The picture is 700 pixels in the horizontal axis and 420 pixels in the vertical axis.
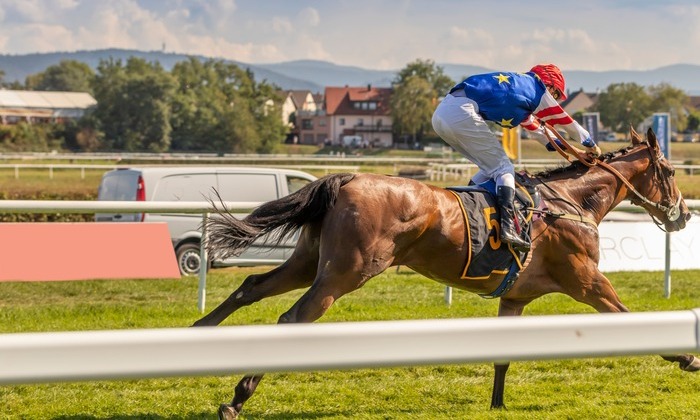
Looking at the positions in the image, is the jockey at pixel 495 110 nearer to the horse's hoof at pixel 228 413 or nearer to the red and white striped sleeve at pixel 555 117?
the red and white striped sleeve at pixel 555 117

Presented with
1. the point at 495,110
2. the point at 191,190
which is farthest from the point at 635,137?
the point at 191,190

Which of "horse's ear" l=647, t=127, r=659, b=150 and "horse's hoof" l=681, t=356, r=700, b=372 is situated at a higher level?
"horse's ear" l=647, t=127, r=659, b=150

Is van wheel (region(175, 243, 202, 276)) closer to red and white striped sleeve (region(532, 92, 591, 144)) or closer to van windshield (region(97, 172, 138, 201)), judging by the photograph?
van windshield (region(97, 172, 138, 201))

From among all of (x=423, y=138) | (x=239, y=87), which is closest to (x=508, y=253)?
(x=239, y=87)

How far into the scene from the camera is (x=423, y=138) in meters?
85.6

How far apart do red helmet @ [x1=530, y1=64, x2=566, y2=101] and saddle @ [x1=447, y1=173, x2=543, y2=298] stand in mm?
685

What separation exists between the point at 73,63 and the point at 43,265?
15222 cm

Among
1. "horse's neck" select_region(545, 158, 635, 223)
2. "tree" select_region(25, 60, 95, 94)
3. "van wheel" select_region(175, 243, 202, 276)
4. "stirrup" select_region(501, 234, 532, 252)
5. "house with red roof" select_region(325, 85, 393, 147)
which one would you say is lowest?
"van wheel" select_region(175, 243, 202, 276)

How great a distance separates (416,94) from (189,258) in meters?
69.7

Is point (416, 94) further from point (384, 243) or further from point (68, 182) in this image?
point (384, 243)

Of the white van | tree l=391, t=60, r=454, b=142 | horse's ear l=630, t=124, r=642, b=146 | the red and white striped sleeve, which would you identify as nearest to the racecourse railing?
horse's ear l=630, t=124, r=642, b=146

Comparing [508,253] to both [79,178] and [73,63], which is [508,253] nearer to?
[79,178]

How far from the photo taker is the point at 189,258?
37.4 ft

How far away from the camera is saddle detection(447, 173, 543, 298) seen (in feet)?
14.9
